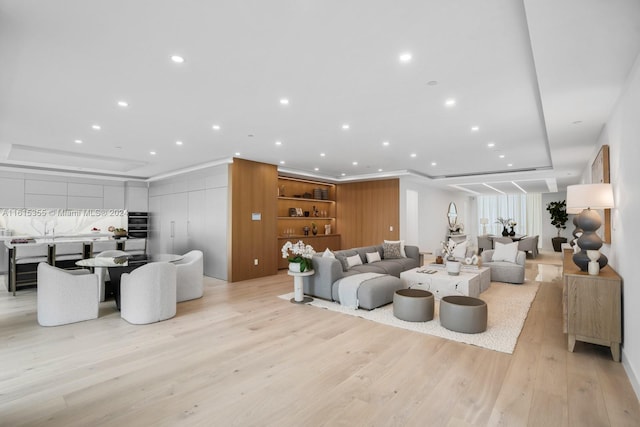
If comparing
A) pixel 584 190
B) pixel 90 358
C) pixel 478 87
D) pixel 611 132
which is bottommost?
pixel 90 358

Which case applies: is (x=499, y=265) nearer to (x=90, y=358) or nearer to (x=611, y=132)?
(x=611, y=132)

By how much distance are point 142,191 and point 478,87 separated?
958cm

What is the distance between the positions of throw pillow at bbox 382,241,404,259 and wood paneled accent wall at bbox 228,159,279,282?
8.59 feet

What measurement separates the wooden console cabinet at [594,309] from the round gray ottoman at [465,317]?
0.80m

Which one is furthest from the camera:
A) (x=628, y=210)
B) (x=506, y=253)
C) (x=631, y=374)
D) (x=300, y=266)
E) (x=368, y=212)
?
(x=368, y=212)

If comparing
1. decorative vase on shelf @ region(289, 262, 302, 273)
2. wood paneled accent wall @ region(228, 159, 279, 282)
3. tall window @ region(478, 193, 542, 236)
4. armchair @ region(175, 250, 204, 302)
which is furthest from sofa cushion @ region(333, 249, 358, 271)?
tall window @ region(478, 193, 542, 236)

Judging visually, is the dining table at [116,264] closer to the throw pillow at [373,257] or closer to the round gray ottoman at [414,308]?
the round gray ottoman at [414,308]

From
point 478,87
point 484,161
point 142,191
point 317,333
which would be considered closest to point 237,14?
point 478,87

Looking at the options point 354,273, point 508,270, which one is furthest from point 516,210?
point 354,273

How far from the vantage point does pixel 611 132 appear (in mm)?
3783

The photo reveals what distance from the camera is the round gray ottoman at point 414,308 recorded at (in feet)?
13.8

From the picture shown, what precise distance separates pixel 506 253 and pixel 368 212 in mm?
4053

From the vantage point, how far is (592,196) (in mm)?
3465

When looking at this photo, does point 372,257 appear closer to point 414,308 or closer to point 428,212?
point 414,308
